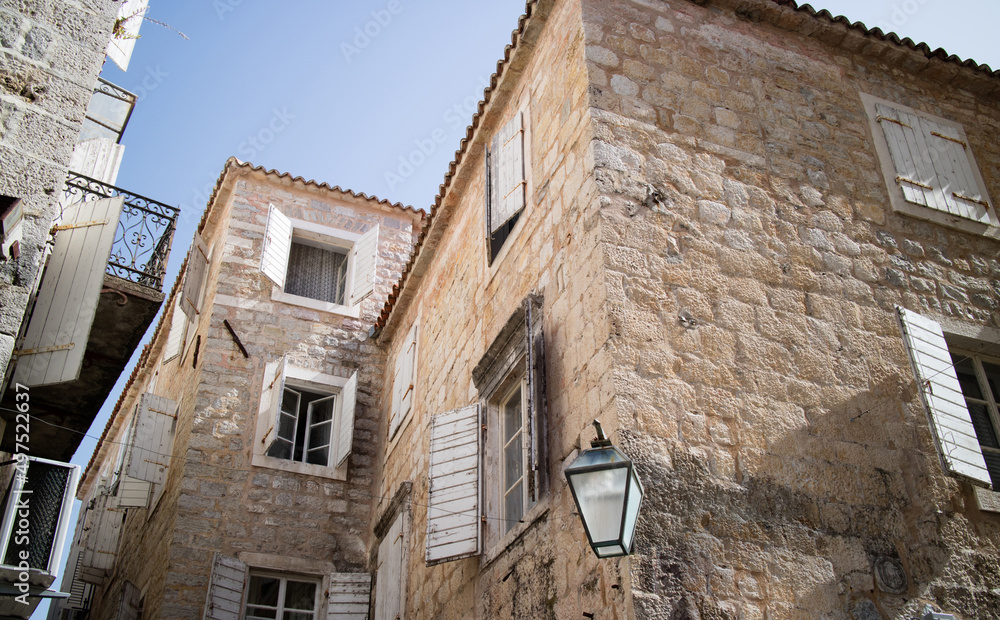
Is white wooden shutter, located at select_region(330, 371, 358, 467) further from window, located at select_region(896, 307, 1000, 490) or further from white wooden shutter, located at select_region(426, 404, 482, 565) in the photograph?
window, located at select_region(896, 307, 1000, 490)

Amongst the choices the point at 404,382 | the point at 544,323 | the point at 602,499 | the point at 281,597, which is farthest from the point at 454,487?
the point at 281,597

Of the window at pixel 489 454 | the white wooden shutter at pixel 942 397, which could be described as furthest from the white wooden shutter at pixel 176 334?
the white wooden shutter at pixel 942 397

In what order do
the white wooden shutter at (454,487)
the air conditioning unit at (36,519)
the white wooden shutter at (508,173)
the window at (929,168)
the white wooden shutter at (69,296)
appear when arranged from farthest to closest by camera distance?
the white wooden shutter at (508,173), the window at (929,168), the white wooden shutter at (454,487), the white wooden shutter at (69,296), the air conditioning unit at (36,519)

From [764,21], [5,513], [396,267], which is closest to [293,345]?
[396,267]

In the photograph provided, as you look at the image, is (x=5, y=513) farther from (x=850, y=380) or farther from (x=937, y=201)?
(x=937, y=201)

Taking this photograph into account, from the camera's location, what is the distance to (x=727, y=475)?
5242mm

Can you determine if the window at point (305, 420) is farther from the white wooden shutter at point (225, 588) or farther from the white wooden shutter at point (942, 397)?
the white wooden shutter at point (942, 397)

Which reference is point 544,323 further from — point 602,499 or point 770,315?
point 602,499

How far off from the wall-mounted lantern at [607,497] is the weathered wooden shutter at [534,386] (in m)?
1.43

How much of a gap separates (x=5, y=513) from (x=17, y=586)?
0.46 metres

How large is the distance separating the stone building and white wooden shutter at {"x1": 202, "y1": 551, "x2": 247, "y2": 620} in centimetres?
3

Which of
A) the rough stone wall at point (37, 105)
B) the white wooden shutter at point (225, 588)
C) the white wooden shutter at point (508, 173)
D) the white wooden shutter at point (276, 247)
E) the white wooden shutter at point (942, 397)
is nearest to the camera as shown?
the white wooden shutter at point (942, 397)

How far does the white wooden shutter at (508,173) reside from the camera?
7652mm

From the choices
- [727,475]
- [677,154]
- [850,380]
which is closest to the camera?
[727,475]
